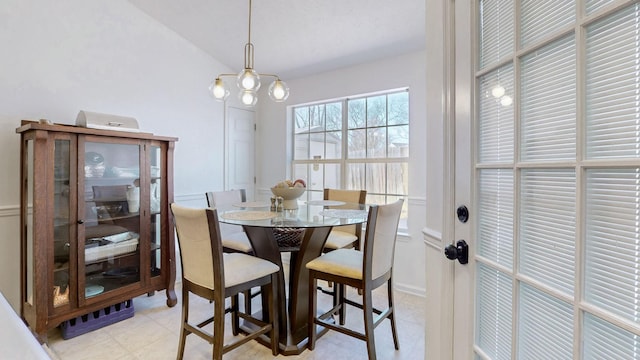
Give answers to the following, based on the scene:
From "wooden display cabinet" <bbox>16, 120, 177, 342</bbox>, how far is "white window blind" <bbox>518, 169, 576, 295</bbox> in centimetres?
263

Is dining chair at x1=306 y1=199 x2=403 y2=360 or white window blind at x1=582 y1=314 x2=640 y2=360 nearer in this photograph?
white window blind at x1=582 y1=314 x2=640 y2=360

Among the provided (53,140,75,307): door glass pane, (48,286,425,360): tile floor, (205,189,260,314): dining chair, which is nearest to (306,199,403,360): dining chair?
(48,286,425,360): tile floor

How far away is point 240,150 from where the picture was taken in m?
3.92

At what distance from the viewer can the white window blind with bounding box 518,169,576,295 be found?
26.6 inches

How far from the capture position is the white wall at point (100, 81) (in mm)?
2195

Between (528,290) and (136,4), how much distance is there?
3674 millimetres

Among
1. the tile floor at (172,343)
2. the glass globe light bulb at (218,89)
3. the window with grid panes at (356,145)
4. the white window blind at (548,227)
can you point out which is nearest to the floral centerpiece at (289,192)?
the glass globe light bulb at (218,89)

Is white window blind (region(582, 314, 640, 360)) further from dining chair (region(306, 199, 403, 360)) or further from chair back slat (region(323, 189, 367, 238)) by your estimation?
chair back slat (region(323, 189, 367, 238))

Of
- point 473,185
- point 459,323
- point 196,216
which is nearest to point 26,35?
point 196,216

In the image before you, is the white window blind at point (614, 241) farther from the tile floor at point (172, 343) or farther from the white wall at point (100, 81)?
the white wall at point (100, 81)

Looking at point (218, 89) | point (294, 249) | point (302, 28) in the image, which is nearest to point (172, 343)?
point (294, 249)

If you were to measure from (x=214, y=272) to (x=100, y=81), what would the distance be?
2.21 metres

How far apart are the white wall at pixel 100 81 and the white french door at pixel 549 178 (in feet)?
9.57

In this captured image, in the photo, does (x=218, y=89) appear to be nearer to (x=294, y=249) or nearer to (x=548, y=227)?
(x=294, y=249)
